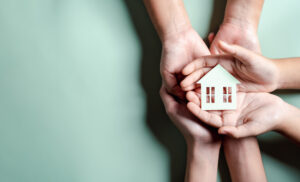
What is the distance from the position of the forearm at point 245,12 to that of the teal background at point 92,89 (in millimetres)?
76

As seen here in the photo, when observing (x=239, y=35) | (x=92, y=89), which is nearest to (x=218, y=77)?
(x=239, y=35)

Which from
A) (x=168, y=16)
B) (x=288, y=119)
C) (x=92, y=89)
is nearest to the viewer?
(x=288, y=119)

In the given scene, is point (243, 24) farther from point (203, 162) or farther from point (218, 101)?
point (203, 162)

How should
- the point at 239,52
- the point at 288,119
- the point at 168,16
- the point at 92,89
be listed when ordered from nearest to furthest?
the point at 239,52, the point at 288,119, the point at 168,16, the point at 92,89

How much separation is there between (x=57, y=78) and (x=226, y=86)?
0.69 m

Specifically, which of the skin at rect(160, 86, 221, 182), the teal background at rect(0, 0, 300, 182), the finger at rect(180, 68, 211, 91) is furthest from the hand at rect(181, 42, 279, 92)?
the teal background at rect(0, 0, 300, 182)

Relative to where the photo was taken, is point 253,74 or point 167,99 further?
point 167,99

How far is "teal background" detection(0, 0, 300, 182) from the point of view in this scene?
1.06 m

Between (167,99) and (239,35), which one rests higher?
(239,35)

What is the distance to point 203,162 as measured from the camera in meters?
0.95

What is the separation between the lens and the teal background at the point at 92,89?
1059 millimetres

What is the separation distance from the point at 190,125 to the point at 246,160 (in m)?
0.24

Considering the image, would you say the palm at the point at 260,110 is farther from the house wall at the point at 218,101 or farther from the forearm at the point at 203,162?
the forearm at the point at 203,162

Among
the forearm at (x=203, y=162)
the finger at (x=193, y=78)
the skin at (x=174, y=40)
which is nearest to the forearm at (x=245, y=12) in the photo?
the skin at (x=174, y=40)
